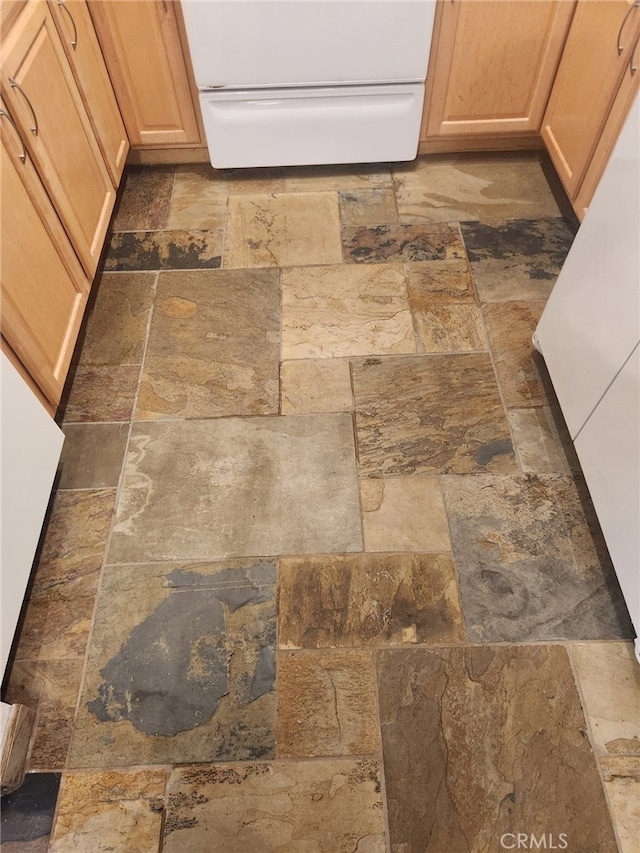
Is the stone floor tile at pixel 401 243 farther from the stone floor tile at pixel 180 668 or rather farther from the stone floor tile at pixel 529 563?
the stone floor tile at pixel 180 668

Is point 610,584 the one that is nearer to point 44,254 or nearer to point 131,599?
point 131,599

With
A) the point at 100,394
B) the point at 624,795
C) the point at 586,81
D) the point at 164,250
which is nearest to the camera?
the point at 624,795

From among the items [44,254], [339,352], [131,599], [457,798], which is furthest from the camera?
[339,352]

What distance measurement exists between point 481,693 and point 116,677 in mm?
757

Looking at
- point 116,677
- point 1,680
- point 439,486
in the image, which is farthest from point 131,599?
point 439,486

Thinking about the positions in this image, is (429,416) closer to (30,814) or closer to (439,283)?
(439,283)

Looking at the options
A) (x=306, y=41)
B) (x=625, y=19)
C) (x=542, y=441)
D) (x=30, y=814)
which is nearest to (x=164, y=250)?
(x=306, y=41)

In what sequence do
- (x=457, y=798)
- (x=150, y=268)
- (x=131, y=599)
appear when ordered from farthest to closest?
1. (x=150, y=268)
2. (x=131, y=599)
3. (x=457, y=798)

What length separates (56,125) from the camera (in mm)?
1544

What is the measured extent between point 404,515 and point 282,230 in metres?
1.17

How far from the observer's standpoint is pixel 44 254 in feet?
4.77

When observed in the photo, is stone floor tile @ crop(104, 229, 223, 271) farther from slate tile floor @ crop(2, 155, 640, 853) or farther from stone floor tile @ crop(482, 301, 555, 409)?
stone floor tile @ crop(482, 301, 555, 409)

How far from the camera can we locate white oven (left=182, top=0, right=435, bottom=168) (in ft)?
5.88

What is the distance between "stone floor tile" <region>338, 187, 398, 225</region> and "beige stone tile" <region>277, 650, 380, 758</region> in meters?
1.49
